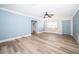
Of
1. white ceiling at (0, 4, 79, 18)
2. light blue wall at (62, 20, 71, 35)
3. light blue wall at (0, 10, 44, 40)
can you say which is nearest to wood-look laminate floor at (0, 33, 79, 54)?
light blue wall at (62, 20, 71, 35)

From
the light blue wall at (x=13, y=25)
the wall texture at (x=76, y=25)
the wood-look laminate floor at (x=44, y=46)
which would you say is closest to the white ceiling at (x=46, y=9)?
the wall texture at (x=76, y=25)

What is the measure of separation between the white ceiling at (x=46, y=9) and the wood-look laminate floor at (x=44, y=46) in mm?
685

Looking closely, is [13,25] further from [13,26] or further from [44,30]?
[44,30]

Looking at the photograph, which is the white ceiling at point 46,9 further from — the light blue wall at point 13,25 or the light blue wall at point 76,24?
the light blue wall at point 13,25

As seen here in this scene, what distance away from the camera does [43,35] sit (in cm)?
307

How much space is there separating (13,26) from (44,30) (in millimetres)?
1166

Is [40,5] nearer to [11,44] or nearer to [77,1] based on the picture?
[77,1]

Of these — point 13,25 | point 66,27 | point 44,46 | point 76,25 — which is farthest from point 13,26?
point 76,25

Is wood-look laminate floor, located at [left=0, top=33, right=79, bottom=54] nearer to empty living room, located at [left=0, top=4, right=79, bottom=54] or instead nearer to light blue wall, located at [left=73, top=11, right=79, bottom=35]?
empty living room, located at [left=0, top=4, right=79, bottom=54]

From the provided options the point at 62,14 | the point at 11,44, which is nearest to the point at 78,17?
the point at 62,14

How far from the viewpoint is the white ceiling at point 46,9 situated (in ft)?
8.93

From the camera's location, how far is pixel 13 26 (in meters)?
3.44

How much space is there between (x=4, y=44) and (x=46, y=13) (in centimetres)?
161
